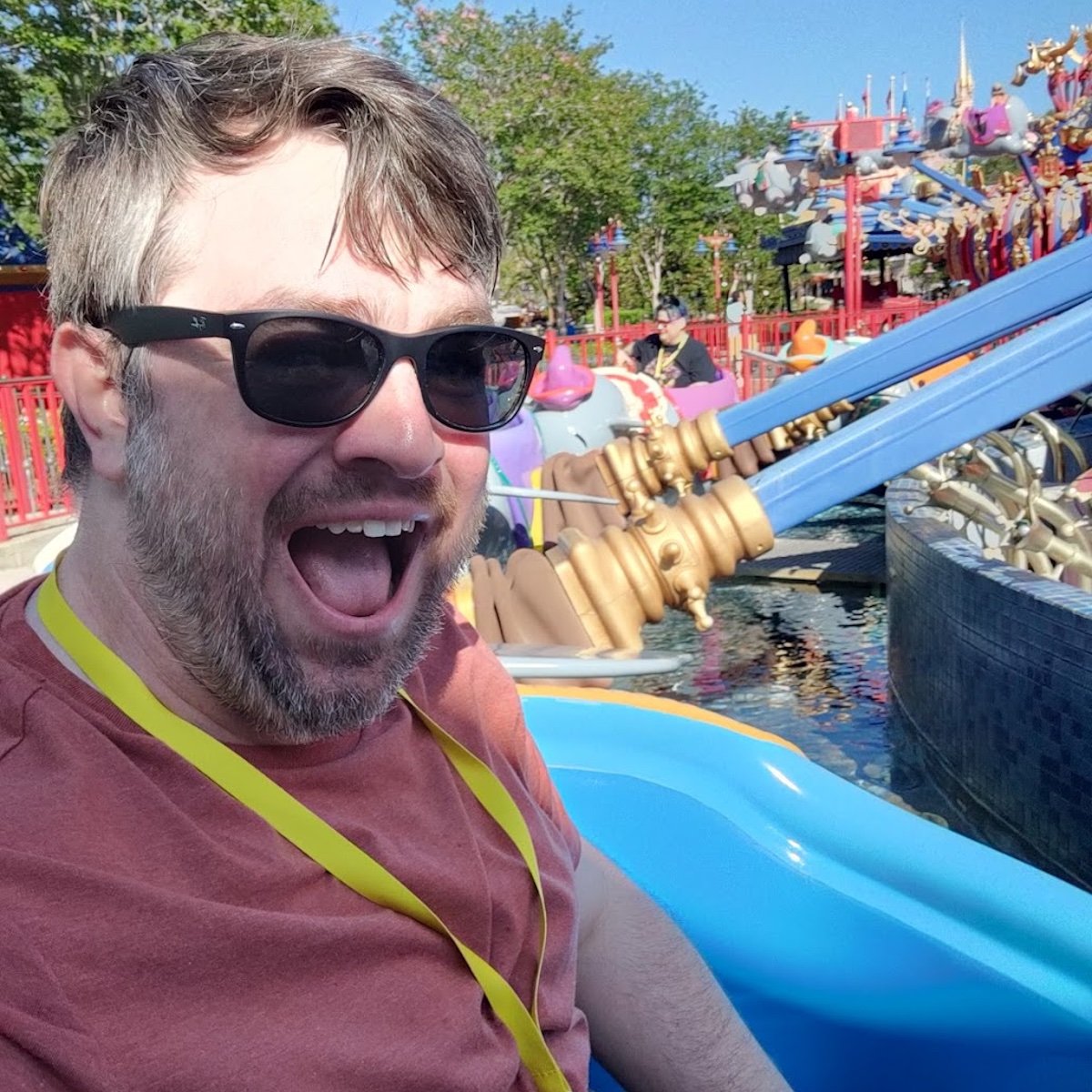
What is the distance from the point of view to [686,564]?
9.13 feet

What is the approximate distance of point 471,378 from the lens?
1.05 metres

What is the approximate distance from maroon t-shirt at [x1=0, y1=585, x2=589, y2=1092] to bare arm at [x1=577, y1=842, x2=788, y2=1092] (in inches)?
6.4

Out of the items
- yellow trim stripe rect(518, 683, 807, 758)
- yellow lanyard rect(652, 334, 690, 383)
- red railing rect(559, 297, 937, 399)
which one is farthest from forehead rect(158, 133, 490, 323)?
red railing rect(559, 297, 937, 399)

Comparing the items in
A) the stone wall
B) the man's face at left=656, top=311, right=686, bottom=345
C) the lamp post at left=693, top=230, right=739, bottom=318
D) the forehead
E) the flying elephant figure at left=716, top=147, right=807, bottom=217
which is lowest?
the stone wall

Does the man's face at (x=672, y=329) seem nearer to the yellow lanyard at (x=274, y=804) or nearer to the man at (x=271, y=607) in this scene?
the man at (x=271, y=607)

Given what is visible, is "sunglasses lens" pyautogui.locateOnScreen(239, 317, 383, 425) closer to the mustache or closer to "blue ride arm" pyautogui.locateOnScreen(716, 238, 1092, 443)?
the mustache

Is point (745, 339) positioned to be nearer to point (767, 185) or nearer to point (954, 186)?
point (767, 185)

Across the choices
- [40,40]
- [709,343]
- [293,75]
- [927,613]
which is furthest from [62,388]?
[709,343]

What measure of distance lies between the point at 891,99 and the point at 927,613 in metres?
21.7

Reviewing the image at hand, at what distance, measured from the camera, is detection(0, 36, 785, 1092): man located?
804 millimetres

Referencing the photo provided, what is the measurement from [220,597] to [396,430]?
0.20 meters

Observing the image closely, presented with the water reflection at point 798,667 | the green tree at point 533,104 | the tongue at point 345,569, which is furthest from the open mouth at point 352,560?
the green tree at point 533,104

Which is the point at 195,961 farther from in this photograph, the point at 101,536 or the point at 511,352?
the point at 511,352

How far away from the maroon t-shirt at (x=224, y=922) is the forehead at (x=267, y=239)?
1.07ft
